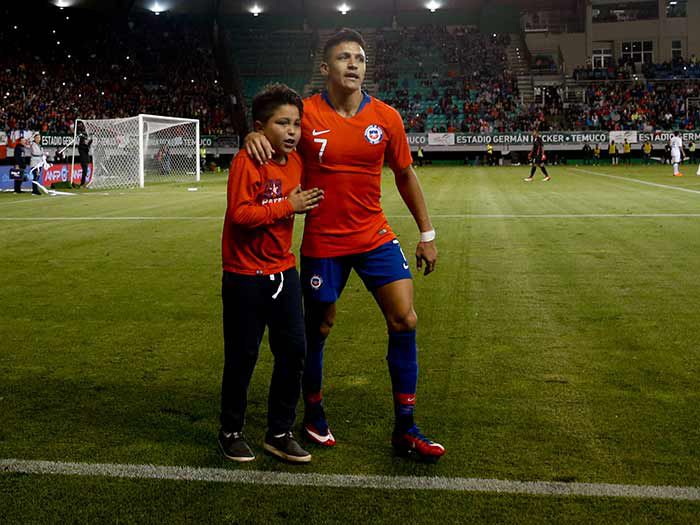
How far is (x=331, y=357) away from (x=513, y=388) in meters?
1.39

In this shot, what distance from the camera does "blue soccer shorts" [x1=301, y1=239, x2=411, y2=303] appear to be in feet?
12.8

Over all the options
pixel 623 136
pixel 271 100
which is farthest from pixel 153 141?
pixel 623 136

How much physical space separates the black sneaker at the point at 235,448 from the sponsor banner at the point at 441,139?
4822 cm

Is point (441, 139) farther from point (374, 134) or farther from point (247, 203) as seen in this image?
point (247, 203)

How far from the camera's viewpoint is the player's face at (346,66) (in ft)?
12.6

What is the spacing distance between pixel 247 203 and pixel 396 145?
3.09ft

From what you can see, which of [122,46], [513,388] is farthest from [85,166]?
[122,46]

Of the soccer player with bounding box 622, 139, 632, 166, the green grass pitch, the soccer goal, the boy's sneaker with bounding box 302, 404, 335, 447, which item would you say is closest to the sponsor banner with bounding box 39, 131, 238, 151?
the soccer goal

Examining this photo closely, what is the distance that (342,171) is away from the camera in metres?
3.88

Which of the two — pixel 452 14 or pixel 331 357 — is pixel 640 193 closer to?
pixel 331 357

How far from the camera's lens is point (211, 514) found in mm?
3131

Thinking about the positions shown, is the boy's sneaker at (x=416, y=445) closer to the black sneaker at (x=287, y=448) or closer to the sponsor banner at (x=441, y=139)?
the black sneaker at (x=287, y=448)

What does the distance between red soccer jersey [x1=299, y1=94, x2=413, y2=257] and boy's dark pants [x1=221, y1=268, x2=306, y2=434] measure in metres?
0.29

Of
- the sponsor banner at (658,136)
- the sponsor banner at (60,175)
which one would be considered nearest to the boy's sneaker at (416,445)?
the sponsor banner at (60,175)
